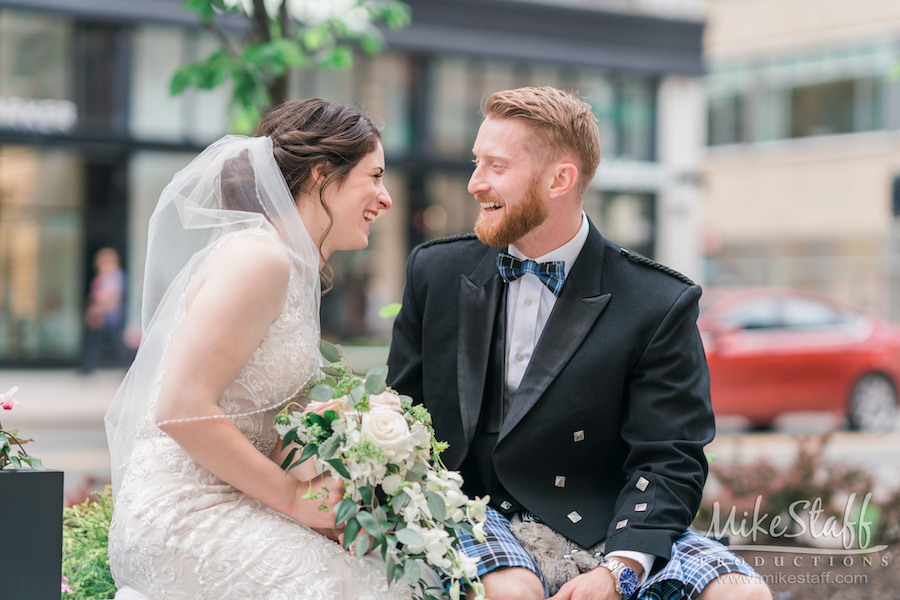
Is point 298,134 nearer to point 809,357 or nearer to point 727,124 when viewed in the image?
point 809,357

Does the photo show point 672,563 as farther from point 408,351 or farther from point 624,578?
point 408,351

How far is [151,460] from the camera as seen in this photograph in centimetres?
232

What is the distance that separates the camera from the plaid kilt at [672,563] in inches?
94.5

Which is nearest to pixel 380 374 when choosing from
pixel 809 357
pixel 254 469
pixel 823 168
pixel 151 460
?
pixel 254 469

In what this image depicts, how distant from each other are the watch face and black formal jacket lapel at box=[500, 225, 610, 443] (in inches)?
20.6

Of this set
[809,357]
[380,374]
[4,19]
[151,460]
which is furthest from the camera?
[4,19]

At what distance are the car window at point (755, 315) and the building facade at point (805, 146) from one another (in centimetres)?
1251

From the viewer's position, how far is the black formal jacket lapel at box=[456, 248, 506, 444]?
2.72 metres

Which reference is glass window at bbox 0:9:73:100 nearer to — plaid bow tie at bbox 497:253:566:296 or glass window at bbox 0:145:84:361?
glass window at bbox 0:145:84:361

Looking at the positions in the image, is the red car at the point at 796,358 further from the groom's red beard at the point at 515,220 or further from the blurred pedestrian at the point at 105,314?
the blurred pedestrian at the point at 105,314

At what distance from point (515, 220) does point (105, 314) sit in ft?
39.7

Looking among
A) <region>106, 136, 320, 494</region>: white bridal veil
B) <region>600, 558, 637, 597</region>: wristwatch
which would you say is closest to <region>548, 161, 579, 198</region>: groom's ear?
<region>106, 136, 320, 494</region>: white bridal veil

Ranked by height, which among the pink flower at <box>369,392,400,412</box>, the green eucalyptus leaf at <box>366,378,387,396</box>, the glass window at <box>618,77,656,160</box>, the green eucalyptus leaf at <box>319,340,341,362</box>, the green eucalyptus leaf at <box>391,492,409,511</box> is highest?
the glass window at <box>618,77,656,160</box>

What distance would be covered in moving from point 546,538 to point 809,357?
856 cm
